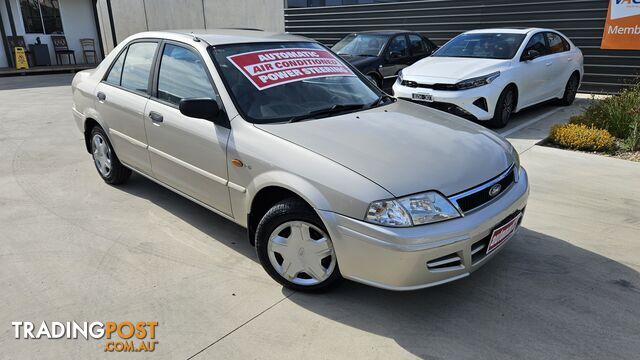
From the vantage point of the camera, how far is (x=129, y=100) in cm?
415

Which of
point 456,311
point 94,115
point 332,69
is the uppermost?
point 332,69

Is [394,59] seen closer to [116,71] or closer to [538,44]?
[538,44]

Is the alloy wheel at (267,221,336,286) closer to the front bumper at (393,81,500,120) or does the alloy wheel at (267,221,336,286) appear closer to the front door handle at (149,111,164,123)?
the front door handle at (149,111,164,123)

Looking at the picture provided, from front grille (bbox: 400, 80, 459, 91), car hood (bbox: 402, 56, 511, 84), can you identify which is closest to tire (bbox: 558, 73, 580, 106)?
car hood (bbox: 402, 56, 511, 84)

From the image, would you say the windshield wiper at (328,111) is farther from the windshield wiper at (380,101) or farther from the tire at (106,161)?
the tire at (106,161)

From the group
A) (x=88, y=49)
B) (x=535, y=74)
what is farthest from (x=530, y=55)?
(x=88, y=49)

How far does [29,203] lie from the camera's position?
4566 mm

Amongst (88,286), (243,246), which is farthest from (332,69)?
(88,286)

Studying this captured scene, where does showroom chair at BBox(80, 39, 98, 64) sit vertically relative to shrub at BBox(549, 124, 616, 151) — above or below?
above

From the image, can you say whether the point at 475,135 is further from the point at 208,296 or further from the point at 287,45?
the point at 208,296

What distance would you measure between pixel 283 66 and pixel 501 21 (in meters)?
9.62

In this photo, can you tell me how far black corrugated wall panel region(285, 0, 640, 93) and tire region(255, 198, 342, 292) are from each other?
30.6 feet

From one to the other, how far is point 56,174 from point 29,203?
2.95ft

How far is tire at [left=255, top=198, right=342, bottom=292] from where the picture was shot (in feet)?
9.25
